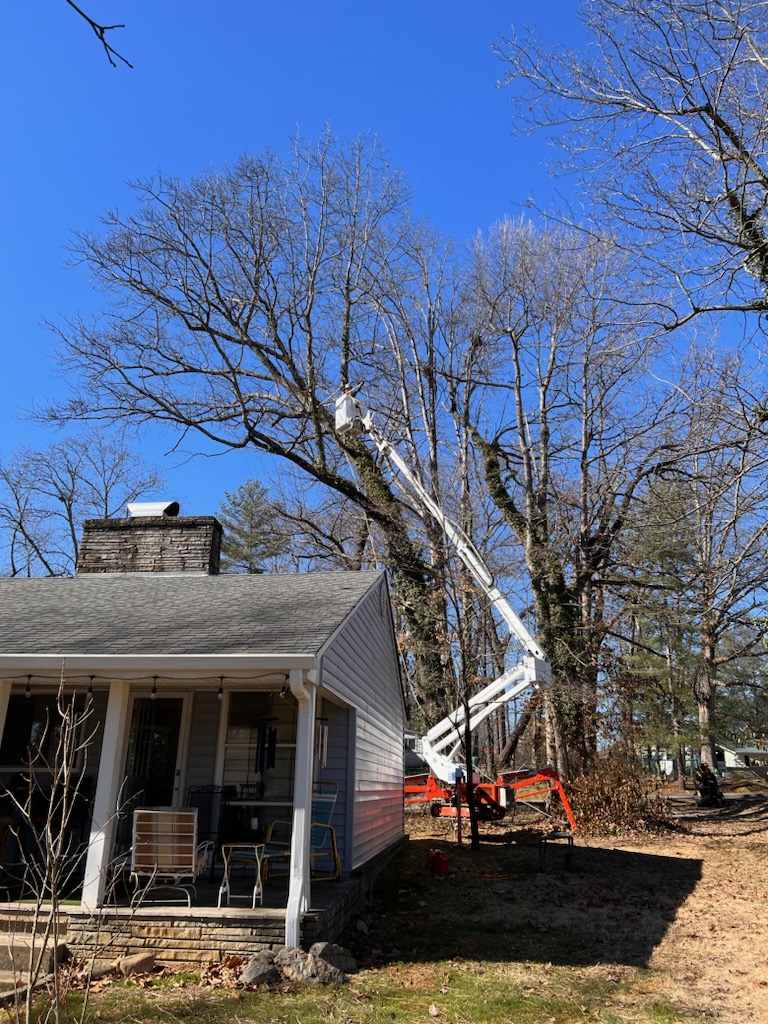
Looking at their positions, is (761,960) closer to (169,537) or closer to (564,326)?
(169,537)

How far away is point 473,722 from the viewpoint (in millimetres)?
15336

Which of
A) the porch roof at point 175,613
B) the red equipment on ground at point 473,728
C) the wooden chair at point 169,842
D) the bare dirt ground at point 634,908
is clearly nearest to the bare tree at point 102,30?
the porch roof at point 175,613

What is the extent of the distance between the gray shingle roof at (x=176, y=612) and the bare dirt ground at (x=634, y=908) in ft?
10.4

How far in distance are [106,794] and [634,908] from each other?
6.13 m

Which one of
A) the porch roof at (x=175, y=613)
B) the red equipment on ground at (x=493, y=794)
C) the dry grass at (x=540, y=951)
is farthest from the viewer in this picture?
the red equipment on ground at (x=493, y=794)

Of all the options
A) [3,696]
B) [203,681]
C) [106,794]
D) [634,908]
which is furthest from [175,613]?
[634,908]

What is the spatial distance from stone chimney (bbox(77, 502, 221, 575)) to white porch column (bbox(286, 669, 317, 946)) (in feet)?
17.7

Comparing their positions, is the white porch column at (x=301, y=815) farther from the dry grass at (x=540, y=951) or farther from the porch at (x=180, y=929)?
the dry grass at (x=540, y=951)

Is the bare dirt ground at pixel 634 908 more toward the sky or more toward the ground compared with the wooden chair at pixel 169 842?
more toward the ground

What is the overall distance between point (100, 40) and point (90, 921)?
6.64m

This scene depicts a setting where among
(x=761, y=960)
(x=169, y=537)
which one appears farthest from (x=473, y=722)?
(x=761, y=960)

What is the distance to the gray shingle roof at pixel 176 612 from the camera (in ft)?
23.8

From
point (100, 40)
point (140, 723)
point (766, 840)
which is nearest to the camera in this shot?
point (100, 40)

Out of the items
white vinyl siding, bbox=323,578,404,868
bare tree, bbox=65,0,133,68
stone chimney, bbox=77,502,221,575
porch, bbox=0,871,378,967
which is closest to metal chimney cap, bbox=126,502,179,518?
stone chimney, bbox=77,502,221,575
